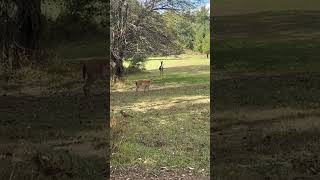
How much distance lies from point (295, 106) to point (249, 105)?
1.78 feet

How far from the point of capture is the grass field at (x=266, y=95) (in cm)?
646

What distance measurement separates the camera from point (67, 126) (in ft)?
21.4

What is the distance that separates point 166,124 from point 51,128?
1.37 meters

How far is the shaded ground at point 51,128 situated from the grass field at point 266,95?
147cm

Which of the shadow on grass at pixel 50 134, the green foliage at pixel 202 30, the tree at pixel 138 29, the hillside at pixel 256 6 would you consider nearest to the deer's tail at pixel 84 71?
the shadow on grass at pixel 50 134

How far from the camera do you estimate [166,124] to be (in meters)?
6.63

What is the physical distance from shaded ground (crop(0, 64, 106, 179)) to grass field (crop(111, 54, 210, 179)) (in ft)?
0.91

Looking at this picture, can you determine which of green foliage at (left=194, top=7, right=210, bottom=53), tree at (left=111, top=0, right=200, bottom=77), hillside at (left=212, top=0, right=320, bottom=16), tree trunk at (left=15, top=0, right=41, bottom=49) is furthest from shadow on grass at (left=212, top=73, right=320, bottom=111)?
tree trunk at (left=15, top=0, right=41, bottom=49)

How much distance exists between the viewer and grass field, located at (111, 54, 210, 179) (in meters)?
6.54

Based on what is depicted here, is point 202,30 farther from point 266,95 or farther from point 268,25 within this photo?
point 266,95

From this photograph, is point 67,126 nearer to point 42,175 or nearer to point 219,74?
point 42,175

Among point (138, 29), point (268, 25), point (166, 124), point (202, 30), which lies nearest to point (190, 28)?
point (202, 30)

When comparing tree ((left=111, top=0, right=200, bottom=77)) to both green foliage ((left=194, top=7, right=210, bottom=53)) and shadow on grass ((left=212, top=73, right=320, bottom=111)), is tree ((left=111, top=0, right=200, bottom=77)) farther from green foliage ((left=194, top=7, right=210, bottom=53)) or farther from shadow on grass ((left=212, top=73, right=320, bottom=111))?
shadow on grass ((left=212, top=73, right=320, bottom=111))

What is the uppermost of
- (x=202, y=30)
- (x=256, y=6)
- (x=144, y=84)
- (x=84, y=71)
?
(x=256, y=6)
